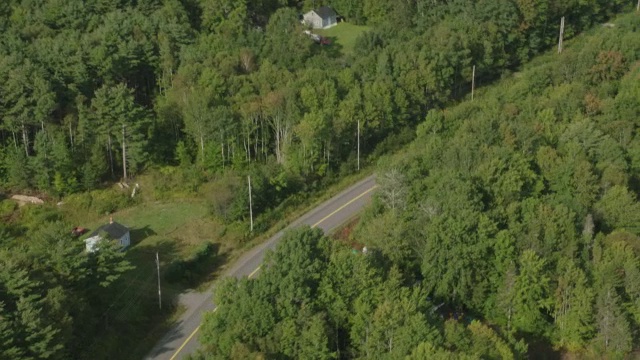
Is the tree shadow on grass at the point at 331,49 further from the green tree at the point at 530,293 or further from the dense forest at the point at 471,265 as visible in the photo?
the green tree at the point at 530,293

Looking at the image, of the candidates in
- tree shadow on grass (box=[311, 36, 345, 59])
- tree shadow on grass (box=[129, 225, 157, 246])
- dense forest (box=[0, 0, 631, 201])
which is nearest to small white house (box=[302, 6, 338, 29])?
tree shadow on grass (box=[311, 36, 345, 59])

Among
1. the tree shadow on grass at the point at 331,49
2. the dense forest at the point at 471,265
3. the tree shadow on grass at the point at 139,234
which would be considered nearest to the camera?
the dense forest at the point at 471,265

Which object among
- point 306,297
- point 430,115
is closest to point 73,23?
point 430,115

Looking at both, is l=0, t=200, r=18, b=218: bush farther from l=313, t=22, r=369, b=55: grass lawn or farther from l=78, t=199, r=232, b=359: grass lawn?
l=313, t=22, r=369, b=55: grass lawn

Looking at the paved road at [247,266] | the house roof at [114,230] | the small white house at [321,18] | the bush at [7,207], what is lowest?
the paved road at [247,266]

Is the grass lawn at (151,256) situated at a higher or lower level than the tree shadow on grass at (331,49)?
lower

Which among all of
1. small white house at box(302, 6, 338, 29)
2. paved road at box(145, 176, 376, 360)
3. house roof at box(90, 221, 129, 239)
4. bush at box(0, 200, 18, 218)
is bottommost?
paved road at box(145, 176, 376, 360)

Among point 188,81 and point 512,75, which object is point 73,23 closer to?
point 188,81

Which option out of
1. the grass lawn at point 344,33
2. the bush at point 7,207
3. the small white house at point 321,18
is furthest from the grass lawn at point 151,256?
the small white house at point 321,18

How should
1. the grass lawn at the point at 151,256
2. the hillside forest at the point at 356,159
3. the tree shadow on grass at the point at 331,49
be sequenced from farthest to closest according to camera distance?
the tree shadow on grass at the point at 331,49
the grass lawn at the point at 151,256
the hillside forest at the point at 356,159
